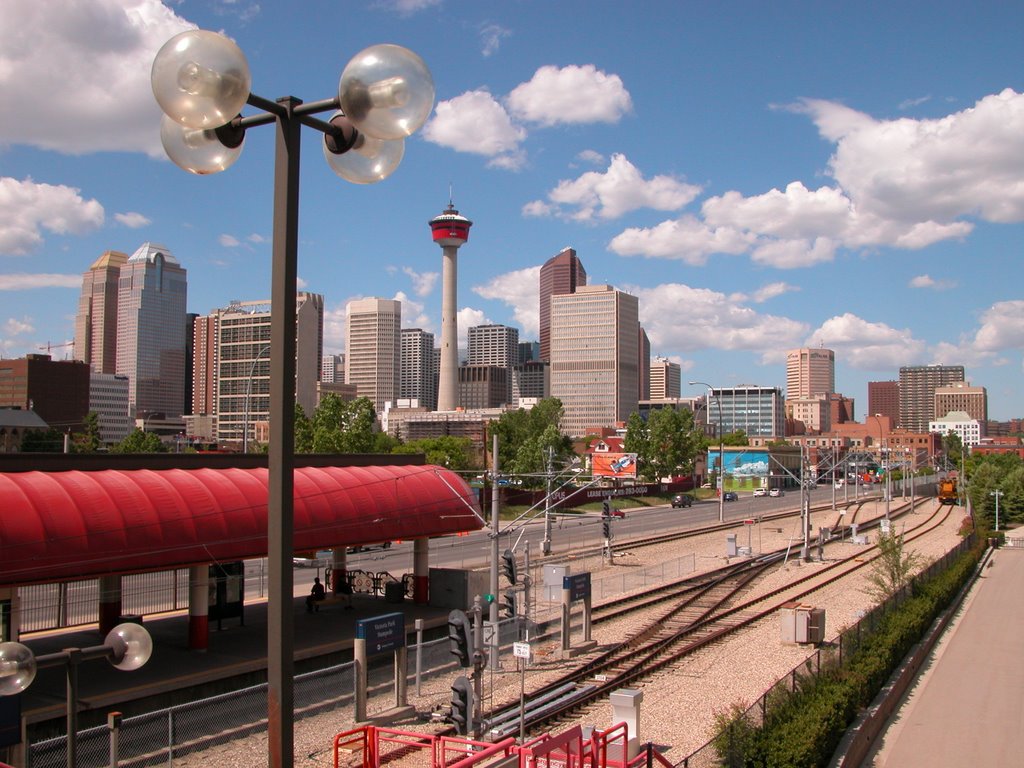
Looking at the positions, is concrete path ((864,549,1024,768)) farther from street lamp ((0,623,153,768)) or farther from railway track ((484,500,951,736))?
street lamp ((0,623,153,768))

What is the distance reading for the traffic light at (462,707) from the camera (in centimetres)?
1780

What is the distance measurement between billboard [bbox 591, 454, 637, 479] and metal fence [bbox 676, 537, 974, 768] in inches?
2579

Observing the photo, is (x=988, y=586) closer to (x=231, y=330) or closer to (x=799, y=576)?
(x=799, y=576)

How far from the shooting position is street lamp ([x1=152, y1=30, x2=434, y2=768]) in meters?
5.41

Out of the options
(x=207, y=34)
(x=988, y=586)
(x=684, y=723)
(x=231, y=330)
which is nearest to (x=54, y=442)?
(x=231, y=330)

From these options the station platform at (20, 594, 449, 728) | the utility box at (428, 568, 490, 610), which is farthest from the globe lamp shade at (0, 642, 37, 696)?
the utility box at (428, 568, 490, 610)

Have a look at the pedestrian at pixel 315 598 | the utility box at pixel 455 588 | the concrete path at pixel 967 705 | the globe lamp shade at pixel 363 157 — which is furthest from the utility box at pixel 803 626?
the globe lamp shade at pixel 363 157

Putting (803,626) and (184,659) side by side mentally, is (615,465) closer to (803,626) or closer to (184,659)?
(803,626)

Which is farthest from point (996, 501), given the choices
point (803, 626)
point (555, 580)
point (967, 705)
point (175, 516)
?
point (175, 516)

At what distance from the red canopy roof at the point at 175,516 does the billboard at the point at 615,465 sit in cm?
7189

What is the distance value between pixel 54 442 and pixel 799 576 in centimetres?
12249

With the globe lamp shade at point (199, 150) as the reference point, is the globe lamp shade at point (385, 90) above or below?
above

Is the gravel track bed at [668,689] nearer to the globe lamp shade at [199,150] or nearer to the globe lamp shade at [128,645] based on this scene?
the globe lamp shade at [128,645]

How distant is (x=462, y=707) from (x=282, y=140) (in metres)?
14.1
